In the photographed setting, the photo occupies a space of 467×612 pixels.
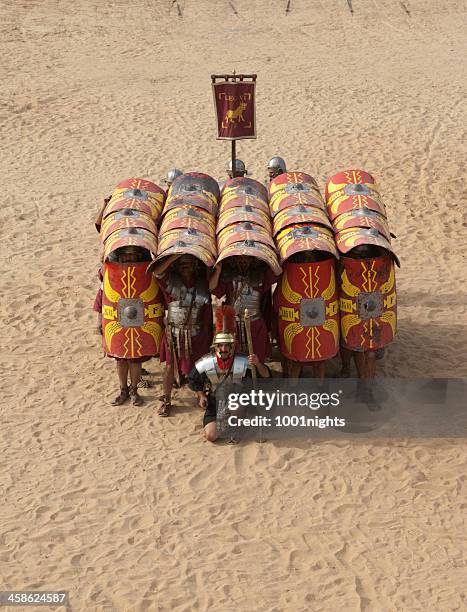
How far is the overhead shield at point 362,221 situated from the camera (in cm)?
968

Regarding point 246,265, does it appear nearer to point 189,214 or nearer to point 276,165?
point 189,214

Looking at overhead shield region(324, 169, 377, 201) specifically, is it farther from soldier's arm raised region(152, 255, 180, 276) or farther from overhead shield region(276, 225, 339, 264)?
soldier's arm raised region(152, 255, 180, 276)

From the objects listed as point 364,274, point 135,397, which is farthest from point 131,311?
point 364,274

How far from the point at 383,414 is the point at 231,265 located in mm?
2287

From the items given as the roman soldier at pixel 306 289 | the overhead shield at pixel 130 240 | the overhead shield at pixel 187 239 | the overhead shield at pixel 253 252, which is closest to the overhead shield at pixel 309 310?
the roman soldier at pixel 306 289

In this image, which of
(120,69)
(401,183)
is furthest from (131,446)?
(120,69)

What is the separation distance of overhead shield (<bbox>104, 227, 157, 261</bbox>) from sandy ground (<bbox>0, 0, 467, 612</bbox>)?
5.84ft

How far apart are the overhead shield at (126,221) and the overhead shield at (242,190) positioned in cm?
94

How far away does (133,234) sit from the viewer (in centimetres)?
965

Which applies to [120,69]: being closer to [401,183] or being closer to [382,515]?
[401,183]

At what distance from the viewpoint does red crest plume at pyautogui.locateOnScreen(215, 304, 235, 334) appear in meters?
9.23

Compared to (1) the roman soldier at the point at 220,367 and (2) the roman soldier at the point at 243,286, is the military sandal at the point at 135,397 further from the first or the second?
(2) the roman soldier at the point at 243,286

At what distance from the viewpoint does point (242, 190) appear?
10.4 meters

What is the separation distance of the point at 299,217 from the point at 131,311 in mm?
1999
